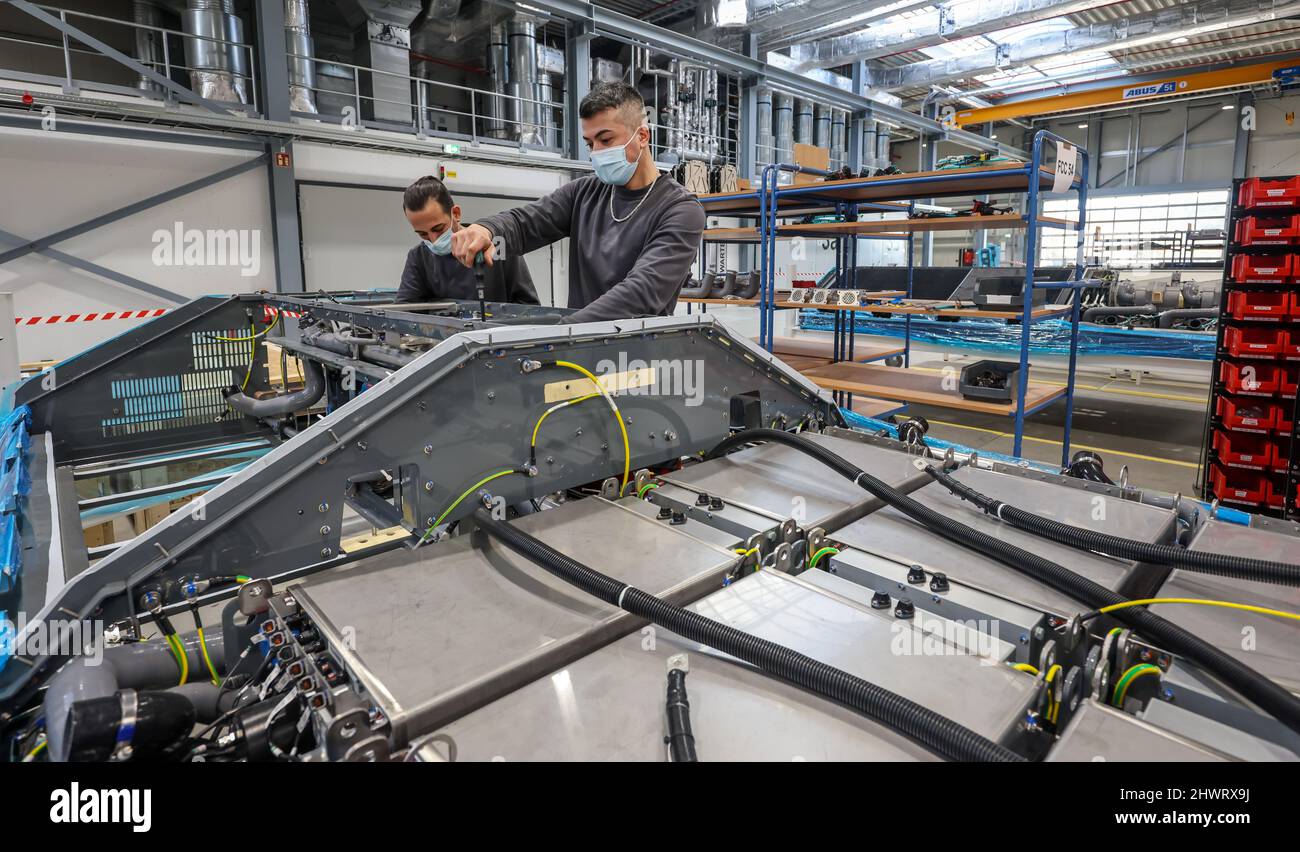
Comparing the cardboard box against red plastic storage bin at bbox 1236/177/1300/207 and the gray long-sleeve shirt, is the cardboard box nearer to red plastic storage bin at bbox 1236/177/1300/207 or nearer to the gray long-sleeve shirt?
red plastic storage bin at bbox 1236/177/1300/207

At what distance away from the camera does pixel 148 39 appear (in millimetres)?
6504

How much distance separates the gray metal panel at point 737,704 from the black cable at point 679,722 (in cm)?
3

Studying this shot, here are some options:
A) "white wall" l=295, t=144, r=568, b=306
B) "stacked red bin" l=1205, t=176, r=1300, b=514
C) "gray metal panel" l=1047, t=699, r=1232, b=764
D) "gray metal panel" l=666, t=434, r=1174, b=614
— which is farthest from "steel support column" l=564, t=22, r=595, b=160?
"gray metal panel" l=1047, t=699, r=1232, b=764

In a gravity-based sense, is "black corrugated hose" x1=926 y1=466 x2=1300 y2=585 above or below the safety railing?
below

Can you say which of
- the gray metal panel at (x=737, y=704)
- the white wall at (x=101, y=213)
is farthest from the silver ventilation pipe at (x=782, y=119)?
the gray metal panel at (x=737, y=704)

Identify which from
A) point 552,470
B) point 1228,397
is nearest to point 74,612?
point 552,470

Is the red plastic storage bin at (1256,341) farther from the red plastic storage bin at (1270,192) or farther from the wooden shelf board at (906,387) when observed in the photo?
the wooden shelf board at (906,387)

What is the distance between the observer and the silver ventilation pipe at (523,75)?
786 centimetres

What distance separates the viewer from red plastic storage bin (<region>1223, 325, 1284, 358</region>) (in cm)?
400

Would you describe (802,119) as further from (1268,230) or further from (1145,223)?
(1145,223)

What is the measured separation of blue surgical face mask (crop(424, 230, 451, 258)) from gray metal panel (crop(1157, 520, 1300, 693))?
2.88 m

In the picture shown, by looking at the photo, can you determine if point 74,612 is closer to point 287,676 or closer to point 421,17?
point 287,676

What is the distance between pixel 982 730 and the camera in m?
0.96

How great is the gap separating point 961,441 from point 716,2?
7028 mm
